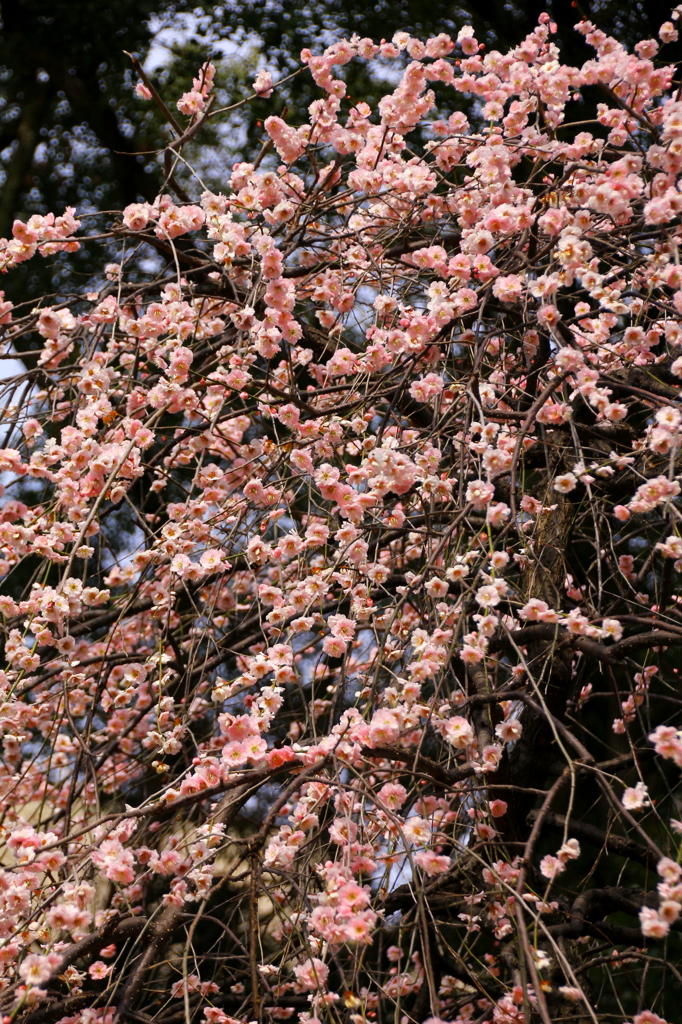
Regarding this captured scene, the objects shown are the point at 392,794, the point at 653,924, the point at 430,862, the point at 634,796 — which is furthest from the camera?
the point at 392,794

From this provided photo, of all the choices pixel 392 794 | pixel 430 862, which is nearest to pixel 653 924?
pixel 430 862

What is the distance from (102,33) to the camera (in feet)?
Result: 16.3

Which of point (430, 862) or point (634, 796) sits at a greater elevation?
point (634, 796)

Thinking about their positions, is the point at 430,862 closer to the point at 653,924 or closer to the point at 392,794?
the point at 392,794

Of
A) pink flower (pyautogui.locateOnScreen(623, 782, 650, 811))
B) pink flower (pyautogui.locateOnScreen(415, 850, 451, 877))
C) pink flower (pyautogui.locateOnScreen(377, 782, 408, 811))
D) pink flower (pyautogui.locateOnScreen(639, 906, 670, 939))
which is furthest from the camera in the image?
pink flower (pyautogui.locateOnScreen(377, 782, 408, 811))

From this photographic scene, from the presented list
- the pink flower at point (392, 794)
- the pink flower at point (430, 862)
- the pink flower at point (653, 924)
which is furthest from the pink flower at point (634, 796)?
the pink flower at point (392, 794)

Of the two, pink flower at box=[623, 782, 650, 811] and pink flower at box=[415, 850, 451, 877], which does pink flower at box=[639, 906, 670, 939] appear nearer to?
pink flower at box=[623, 782, 650, 811]

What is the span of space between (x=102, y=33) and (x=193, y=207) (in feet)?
11.6

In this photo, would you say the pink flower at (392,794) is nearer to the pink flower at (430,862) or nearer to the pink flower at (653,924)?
the pink flower at (430,862)

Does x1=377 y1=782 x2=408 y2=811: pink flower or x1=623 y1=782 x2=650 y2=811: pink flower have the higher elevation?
x1=623 y1=782 x2=650 y2=811: pink flower

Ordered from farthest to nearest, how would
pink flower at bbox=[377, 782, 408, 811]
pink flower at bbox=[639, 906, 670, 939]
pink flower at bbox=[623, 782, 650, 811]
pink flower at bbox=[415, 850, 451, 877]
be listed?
pink flower at bbox=[377, 782, 408, 811]
pink flower at bbox=[415, 850, 451, 877]
pink flower at bbox=[623, 782, 650, 811]
pink flower at bbox=[639, 906, 670, 939]

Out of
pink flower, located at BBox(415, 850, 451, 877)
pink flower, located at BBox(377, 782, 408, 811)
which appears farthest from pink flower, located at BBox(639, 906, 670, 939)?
pink flower, located at BBox(377, 782, 408, 811)

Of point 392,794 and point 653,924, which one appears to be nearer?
point 653,924

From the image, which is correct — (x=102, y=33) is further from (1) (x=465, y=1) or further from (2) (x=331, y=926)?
(2) (x=331, y=926)
